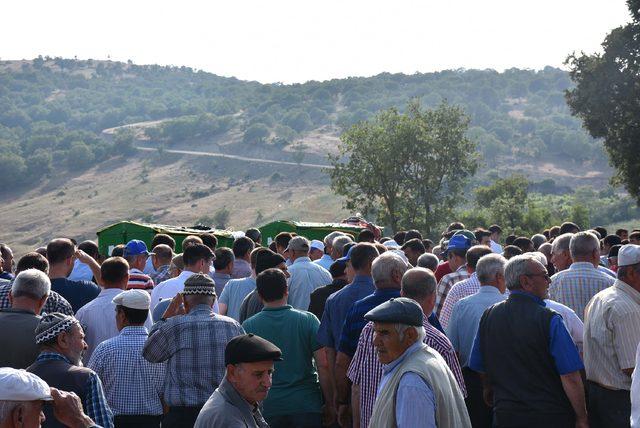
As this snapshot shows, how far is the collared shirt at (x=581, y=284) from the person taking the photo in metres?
9.18

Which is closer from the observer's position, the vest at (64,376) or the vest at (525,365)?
the vest at (64,376)

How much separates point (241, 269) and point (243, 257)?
0.61 feet

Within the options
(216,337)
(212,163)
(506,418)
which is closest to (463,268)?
(506,418)

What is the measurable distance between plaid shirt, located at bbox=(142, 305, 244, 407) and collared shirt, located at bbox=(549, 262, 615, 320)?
3.30 m

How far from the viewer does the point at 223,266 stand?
11203 mm

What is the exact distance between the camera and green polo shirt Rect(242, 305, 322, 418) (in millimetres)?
8094

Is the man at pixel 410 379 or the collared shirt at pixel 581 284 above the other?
the man at pixel 410 379

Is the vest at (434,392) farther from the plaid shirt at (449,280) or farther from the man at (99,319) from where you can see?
the plaid shirt at (449,280)

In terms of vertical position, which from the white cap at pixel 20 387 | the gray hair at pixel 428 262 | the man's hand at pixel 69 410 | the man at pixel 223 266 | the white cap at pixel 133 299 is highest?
the white cap at pixel 20 387

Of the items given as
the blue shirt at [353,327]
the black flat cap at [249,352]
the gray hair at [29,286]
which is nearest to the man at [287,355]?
the blue shirt at [353,327]

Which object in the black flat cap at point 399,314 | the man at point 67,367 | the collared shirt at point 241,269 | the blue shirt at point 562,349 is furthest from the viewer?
the collared shirt at point 241,269

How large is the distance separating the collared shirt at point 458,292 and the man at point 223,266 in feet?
8.52

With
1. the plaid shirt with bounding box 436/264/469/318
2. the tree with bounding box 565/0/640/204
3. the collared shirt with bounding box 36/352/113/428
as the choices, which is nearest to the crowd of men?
the collared shirt with bounding box 36/352/113/428

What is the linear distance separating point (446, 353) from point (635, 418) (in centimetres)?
154
